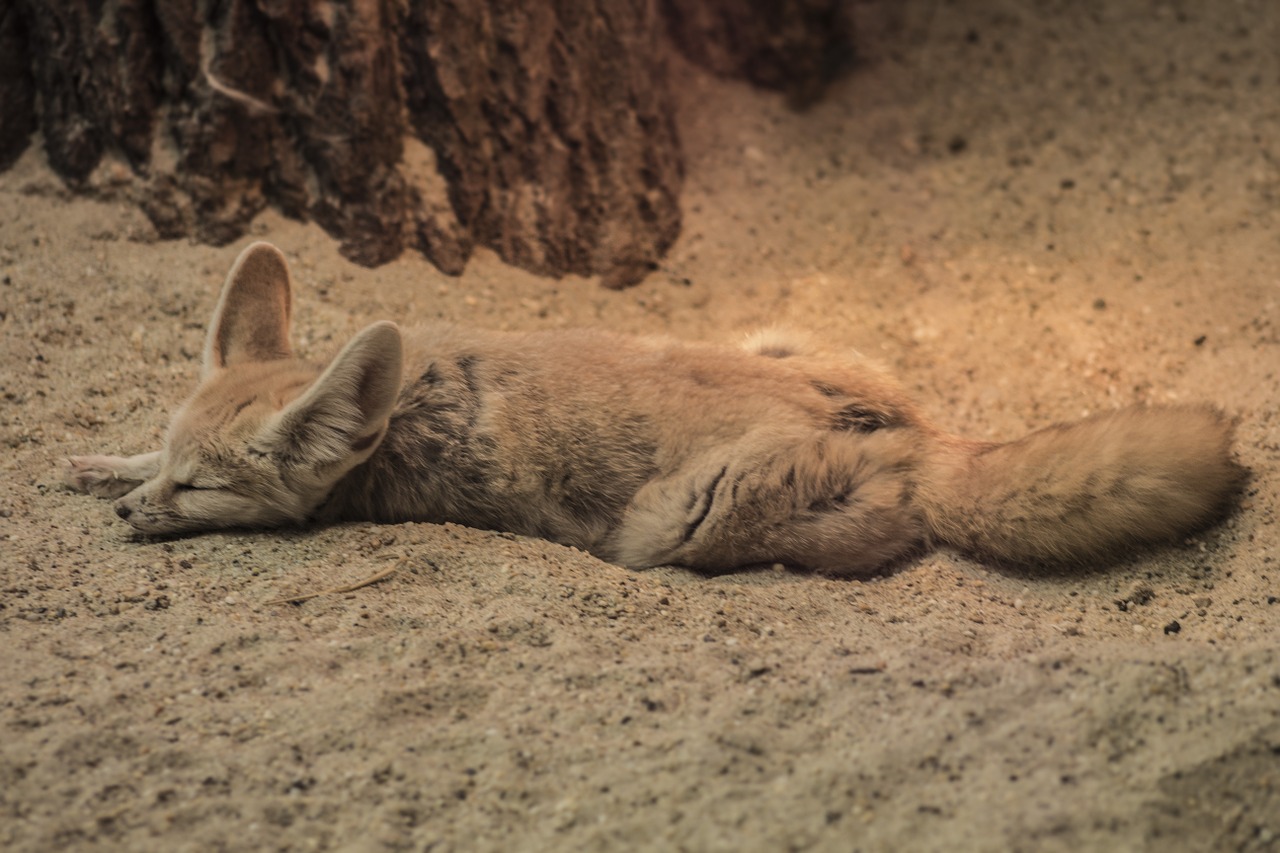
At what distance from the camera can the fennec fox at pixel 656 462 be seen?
11.5 feet

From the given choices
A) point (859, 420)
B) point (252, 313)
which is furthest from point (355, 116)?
point (859, 420)

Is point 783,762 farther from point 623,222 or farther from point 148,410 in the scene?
point 623,222

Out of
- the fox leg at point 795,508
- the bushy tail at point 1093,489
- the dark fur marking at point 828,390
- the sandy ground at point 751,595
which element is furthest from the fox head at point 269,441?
the bushy tail at point 1093,489

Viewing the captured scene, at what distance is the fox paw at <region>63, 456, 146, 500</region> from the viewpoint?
387 centimetres

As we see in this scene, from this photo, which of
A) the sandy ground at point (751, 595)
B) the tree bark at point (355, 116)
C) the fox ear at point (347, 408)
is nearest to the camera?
the sandy ground at point (751, 595)

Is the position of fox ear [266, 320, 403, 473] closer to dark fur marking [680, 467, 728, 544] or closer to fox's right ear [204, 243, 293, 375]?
fox's right ear [204, 243, 293, 375]

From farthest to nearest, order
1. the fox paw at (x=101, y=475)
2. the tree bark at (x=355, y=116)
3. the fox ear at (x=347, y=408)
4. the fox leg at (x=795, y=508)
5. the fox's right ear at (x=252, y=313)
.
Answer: the tree bark at (x=355, y=116) < the fox's right ear at (x=252, y=313) < the fox paw at (x=101, y=475) < the fox leg at (x=795, y=508) < the fox ear at (x=347, y=408)

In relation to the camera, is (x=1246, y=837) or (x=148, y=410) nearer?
(x=1246, y=837)

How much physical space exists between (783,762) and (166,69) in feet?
13.8

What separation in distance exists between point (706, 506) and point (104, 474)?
6.86 ft

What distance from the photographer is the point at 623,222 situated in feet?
18.6

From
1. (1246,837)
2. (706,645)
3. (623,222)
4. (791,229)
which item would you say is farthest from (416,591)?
(791,229)

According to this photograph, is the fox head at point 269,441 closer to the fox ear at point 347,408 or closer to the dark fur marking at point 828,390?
the fox ear at point 347,408

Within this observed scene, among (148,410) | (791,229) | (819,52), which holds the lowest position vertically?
(148,410)
